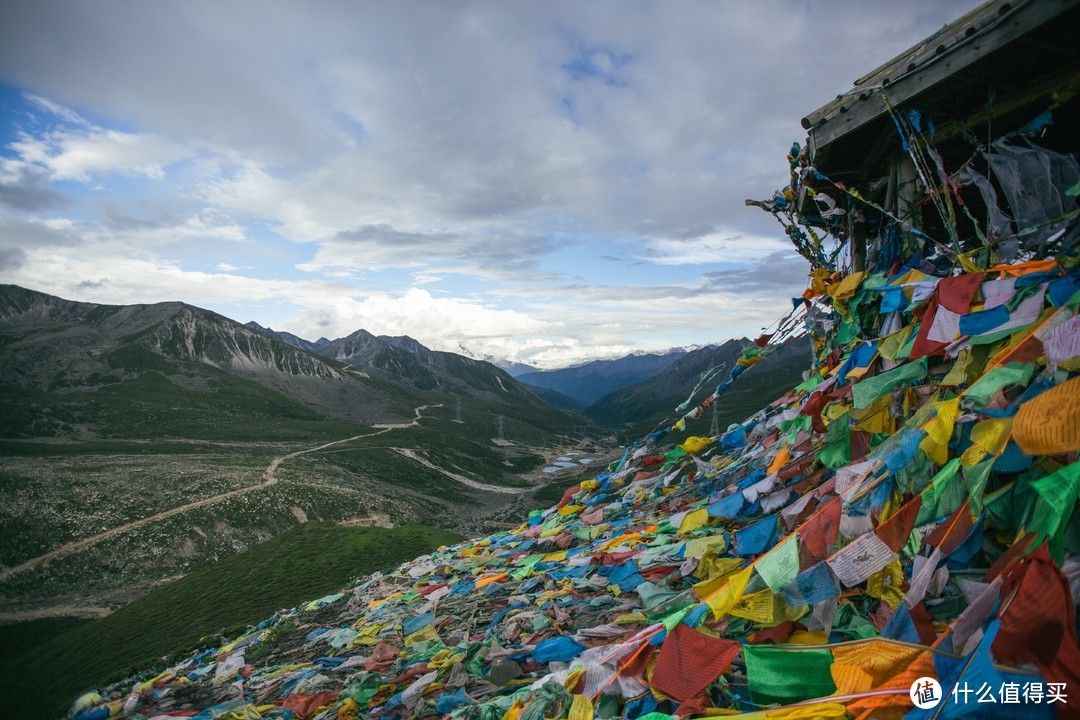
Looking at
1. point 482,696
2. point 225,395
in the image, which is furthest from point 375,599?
point 225,395

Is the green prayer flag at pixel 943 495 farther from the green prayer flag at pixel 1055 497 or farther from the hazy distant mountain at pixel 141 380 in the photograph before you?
the hazy distant mountain at pixel 141 380

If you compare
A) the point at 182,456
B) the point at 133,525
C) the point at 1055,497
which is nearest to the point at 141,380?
the point at 182,456

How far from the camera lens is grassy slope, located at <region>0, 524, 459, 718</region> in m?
21.2

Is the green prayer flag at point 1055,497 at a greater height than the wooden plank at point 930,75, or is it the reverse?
the wooden plank at point 930,75

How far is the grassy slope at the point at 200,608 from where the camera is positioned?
21172 mm

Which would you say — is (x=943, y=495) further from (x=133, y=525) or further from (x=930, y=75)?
(x=133, y=525)

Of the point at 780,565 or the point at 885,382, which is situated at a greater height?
the point at 885,382

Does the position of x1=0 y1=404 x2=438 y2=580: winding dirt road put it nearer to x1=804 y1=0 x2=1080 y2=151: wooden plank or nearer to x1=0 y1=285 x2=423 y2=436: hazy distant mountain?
x1=0 y1=285 x2=423 y2=436: hazy distant mountain

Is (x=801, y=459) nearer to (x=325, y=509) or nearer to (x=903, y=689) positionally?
(x=903, y=689)

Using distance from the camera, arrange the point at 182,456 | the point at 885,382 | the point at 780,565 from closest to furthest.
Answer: the point at 780,565 → the point at 885,382 → the point at 182,456

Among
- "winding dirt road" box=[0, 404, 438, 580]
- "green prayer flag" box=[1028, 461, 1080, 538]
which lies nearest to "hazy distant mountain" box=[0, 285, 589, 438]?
"winding dirt road" box=[0, 404, 438, 580]

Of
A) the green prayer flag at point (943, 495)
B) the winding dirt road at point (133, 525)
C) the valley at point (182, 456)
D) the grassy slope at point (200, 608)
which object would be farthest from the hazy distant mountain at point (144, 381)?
the green prayer flag at point (943, 495)

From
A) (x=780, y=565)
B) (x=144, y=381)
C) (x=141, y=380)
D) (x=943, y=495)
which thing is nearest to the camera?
(x=943, y=495)

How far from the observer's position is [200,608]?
86.8ft
